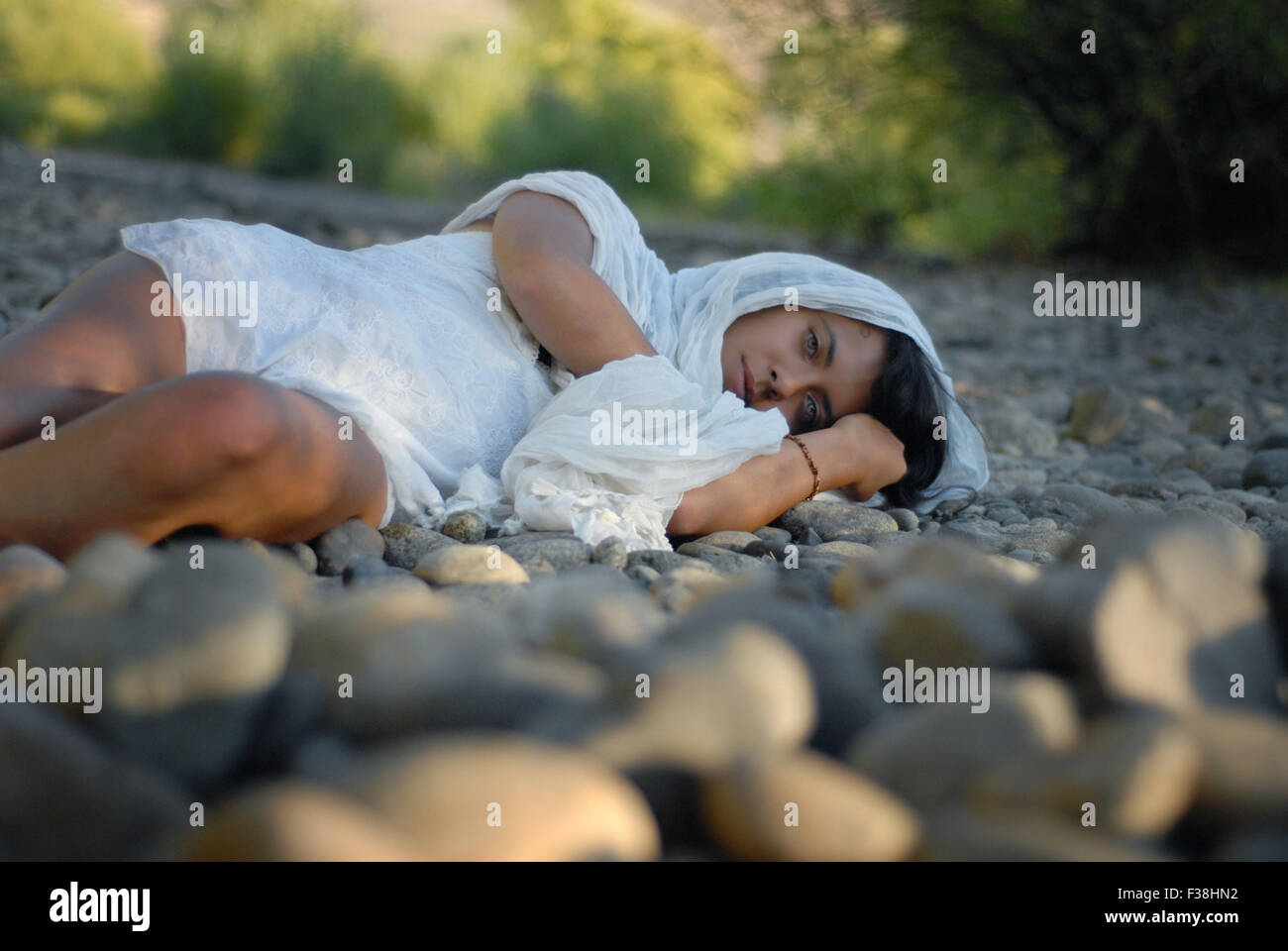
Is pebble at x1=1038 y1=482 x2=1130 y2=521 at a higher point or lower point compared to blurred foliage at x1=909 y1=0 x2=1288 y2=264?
lower

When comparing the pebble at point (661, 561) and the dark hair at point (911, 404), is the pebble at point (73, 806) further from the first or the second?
the dark hair at point (911, 404)

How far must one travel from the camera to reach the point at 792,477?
2260mm

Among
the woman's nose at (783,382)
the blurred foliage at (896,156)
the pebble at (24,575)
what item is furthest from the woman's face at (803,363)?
the blurred foliage at (896,156)

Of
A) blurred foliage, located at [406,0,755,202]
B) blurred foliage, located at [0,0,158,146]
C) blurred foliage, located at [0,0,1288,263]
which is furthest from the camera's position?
blurred foliage, located at [406,0,755,202]

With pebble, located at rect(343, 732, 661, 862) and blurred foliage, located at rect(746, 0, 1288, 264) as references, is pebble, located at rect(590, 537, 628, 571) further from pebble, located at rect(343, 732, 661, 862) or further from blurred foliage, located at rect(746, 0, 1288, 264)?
blurred foliage, located at rect(746, 0, 1288, 264)

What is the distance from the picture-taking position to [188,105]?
10.8 m

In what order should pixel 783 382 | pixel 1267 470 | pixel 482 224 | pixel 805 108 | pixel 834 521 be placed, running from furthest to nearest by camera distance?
pixel 805 108 < pixel 1267 470 < pixel 482 224 < pixel 783 382 < pixel 834 521

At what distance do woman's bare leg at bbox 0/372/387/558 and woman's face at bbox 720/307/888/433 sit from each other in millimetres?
1011

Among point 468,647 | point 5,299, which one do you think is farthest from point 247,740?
point 5,299

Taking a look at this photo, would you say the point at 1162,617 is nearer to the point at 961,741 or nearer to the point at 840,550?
the point at 961,741

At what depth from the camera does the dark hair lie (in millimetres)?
2451

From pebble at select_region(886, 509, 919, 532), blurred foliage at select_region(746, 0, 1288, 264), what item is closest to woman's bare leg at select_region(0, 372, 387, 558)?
pebble at select_region(886, 509, 919, 532)

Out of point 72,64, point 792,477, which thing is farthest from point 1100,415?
point 72,64

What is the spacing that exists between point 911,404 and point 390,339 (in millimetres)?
1053
